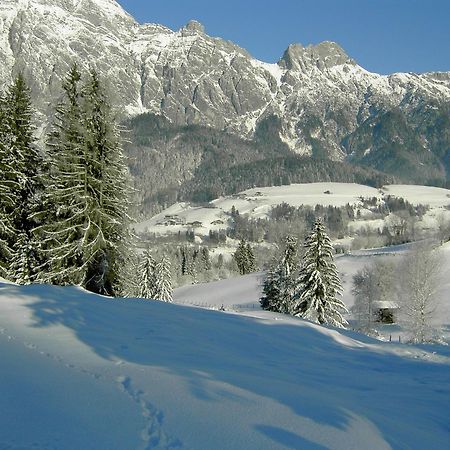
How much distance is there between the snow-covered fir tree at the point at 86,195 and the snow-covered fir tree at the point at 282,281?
96.2 feet

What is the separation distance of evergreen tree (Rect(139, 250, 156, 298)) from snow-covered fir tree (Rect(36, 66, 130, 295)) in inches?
1493

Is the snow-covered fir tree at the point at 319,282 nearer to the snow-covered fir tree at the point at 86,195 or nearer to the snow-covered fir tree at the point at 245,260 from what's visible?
the snow-covered fir tree at the point at 86,195

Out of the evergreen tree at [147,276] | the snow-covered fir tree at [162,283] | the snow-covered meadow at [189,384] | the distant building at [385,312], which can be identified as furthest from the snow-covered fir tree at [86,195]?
the distant building at [385,312]

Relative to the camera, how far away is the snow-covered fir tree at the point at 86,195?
24891mm

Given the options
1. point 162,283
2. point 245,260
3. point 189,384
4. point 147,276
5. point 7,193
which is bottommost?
point 162,283

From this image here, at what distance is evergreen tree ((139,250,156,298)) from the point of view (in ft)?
210

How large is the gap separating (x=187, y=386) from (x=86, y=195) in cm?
1912

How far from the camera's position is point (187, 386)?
7809mm

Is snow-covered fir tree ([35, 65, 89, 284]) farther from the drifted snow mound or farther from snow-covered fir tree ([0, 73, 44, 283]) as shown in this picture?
the drifted snow mound

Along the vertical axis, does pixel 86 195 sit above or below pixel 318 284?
above

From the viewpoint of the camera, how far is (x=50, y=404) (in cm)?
647

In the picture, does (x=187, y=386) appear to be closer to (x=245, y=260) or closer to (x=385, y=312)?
(x=385, y=312)

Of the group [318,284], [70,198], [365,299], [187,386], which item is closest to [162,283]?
[365,299]

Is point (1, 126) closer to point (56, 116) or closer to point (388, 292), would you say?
point (56, 116)
